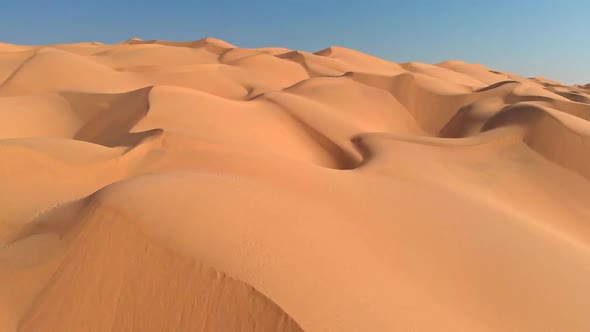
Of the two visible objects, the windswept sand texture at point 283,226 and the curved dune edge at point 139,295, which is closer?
the curved dune edge at point 139,295

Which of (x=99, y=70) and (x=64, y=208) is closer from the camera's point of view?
(x=64, y=208)

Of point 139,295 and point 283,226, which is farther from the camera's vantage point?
point 283,226

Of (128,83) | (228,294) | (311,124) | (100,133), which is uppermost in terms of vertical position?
(228,294)

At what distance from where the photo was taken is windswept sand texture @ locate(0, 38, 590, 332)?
120 inches

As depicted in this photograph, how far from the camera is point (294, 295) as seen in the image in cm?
299

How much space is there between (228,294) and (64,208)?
2.41 metres

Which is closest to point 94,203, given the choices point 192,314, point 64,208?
point 64,208

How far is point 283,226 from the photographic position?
3.99m

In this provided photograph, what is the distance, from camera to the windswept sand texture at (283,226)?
3.04 meters

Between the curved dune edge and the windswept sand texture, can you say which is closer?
the curved dune edge

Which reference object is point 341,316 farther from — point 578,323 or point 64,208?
point 64,208

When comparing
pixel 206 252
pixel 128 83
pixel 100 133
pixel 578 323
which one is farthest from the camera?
pixel 128 83

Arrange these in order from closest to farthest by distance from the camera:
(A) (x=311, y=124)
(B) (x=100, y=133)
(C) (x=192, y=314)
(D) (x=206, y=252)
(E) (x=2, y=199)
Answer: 1. (C) (x=192, y=314)
2. (D) (x=206, y=252)
3. (E) (x=2, y=199)
4. (B) (x=100, y=133)
5. (A) (x=311, y=124)

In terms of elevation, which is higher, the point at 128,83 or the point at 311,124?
the point at 311,124
